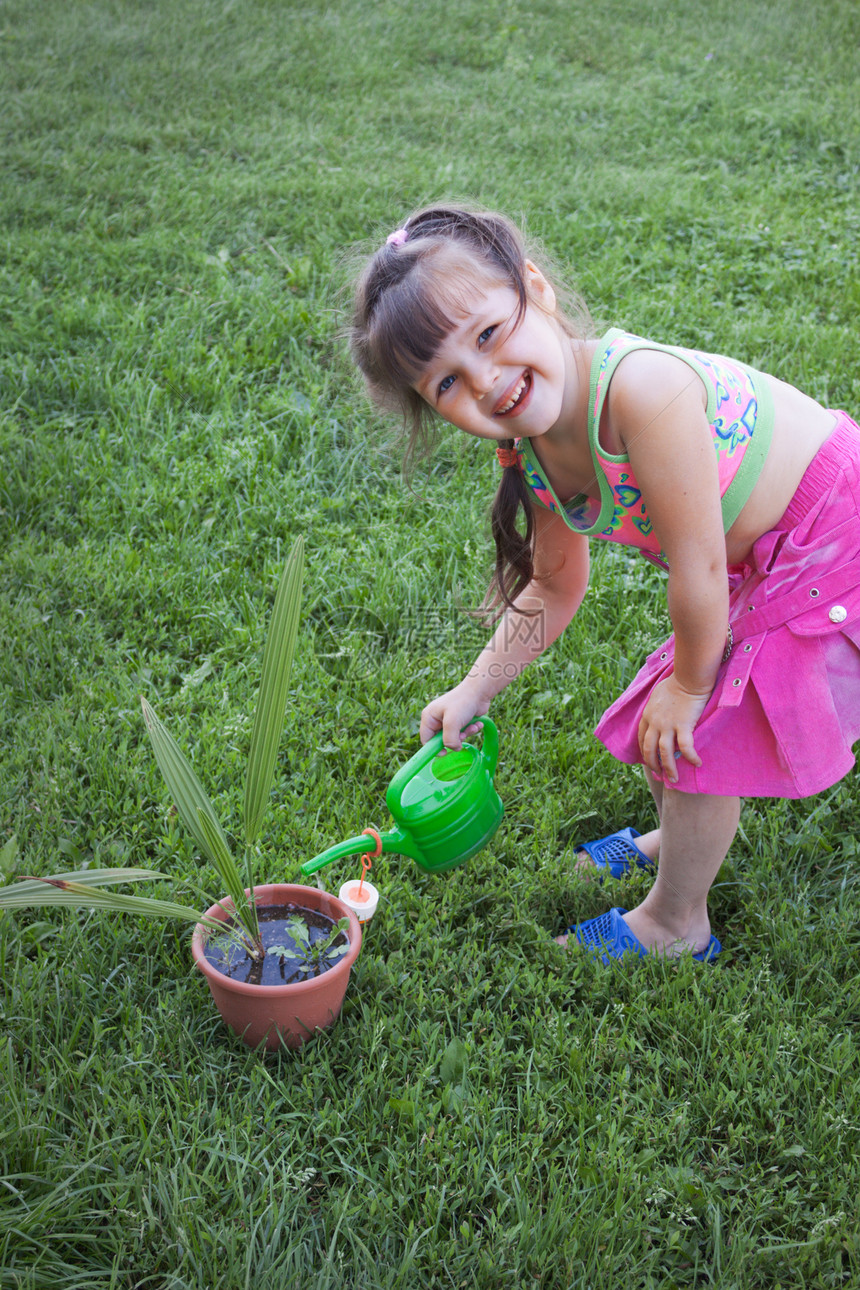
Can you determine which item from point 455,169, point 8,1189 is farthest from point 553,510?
point 455,169

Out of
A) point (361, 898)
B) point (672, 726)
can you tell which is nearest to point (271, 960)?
point (361, 898)

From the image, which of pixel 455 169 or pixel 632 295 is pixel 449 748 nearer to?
pixel 632 295

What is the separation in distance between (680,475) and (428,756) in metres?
0.60

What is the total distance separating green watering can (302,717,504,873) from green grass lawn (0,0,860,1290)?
0.63 ft

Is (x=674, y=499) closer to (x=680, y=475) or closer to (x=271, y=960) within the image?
(x=680, y=475)

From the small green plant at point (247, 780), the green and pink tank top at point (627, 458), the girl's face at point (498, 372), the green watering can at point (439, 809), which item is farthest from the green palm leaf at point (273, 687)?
the green and pink tank top at point (627, 458)

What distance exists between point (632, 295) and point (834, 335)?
2.40 feet

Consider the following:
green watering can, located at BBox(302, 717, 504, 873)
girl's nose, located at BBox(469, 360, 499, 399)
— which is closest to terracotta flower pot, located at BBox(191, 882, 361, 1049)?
green watering can, located at BBox(302, 717, 504, 873)

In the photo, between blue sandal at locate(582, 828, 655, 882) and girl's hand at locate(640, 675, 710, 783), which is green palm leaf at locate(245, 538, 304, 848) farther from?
blue sandal at locate(582, 828, 655, 882)

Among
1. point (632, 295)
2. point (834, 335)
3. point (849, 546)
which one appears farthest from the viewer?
point (632, 295)

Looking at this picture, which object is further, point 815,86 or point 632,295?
point 815,86

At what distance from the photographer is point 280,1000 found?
1.40 m

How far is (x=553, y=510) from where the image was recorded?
170cm

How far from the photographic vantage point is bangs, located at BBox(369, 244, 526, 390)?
4.51 ft
